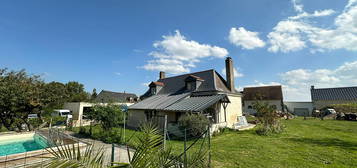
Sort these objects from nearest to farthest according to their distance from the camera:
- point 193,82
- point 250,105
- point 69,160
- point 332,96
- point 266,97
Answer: point 69,160 → point 193,82 → point 332,96 → point 250,105 → point 266,97

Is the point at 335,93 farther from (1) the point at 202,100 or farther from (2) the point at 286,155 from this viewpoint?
(2) the point at 286,155

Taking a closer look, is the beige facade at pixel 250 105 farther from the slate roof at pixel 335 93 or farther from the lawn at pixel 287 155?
the lawn at pixel 287 155

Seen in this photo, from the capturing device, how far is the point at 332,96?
3800 cm

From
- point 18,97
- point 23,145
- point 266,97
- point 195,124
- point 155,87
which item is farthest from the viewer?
point 266,97

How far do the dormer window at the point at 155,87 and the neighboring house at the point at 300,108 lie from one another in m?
34.4

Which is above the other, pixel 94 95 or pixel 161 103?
pixel 94 95

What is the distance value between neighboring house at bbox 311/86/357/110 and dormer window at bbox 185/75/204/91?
35.8m

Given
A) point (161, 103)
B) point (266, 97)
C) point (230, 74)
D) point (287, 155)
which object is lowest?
point (287, 155)

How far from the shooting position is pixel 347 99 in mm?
35906

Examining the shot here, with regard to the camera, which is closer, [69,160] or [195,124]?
[69,160]

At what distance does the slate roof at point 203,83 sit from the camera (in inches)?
805

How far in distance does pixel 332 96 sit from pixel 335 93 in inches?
60.9

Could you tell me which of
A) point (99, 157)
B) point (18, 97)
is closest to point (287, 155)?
point (99, 157)

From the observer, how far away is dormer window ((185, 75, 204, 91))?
21503 mm
